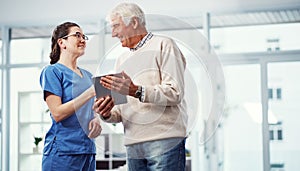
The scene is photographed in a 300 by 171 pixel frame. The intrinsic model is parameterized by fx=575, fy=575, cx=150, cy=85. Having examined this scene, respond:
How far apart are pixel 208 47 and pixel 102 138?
0.58m

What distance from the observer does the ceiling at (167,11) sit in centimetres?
499

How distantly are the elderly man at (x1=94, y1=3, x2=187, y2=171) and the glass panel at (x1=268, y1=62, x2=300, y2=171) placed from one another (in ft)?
10.6

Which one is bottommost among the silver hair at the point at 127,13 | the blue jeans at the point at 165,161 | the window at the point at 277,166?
the window at the point at 277,166

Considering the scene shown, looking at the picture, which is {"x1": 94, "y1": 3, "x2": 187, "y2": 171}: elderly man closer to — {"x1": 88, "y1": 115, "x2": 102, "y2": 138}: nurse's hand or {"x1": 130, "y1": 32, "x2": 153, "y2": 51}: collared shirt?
{"x1": 130, "y1": 32, "x2": 153, "y2": 51}: collared shirt

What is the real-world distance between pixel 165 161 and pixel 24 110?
12.3 feet

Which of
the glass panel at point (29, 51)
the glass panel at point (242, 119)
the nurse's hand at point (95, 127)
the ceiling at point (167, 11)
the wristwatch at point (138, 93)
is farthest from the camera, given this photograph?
the glass panel at point (29, 51)

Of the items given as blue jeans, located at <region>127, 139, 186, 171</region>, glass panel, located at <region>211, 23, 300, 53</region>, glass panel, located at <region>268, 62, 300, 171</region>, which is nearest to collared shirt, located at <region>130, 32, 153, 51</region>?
blue jeans, located at <region>127, 139, 186, 171</region>

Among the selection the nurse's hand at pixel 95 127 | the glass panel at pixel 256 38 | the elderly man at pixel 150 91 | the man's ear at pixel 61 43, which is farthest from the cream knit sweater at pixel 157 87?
the glass panel at pixel 256 38

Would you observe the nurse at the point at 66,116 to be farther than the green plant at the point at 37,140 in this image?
No

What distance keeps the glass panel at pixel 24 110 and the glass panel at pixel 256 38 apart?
1.78 metres

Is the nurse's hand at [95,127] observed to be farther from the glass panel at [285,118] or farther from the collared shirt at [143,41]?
the glass panel at [285,118]

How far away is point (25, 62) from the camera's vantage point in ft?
18.5

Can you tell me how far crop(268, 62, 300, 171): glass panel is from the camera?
203 inches

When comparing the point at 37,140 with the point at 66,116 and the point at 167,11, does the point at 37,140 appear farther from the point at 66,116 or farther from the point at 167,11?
the point at 66,116
